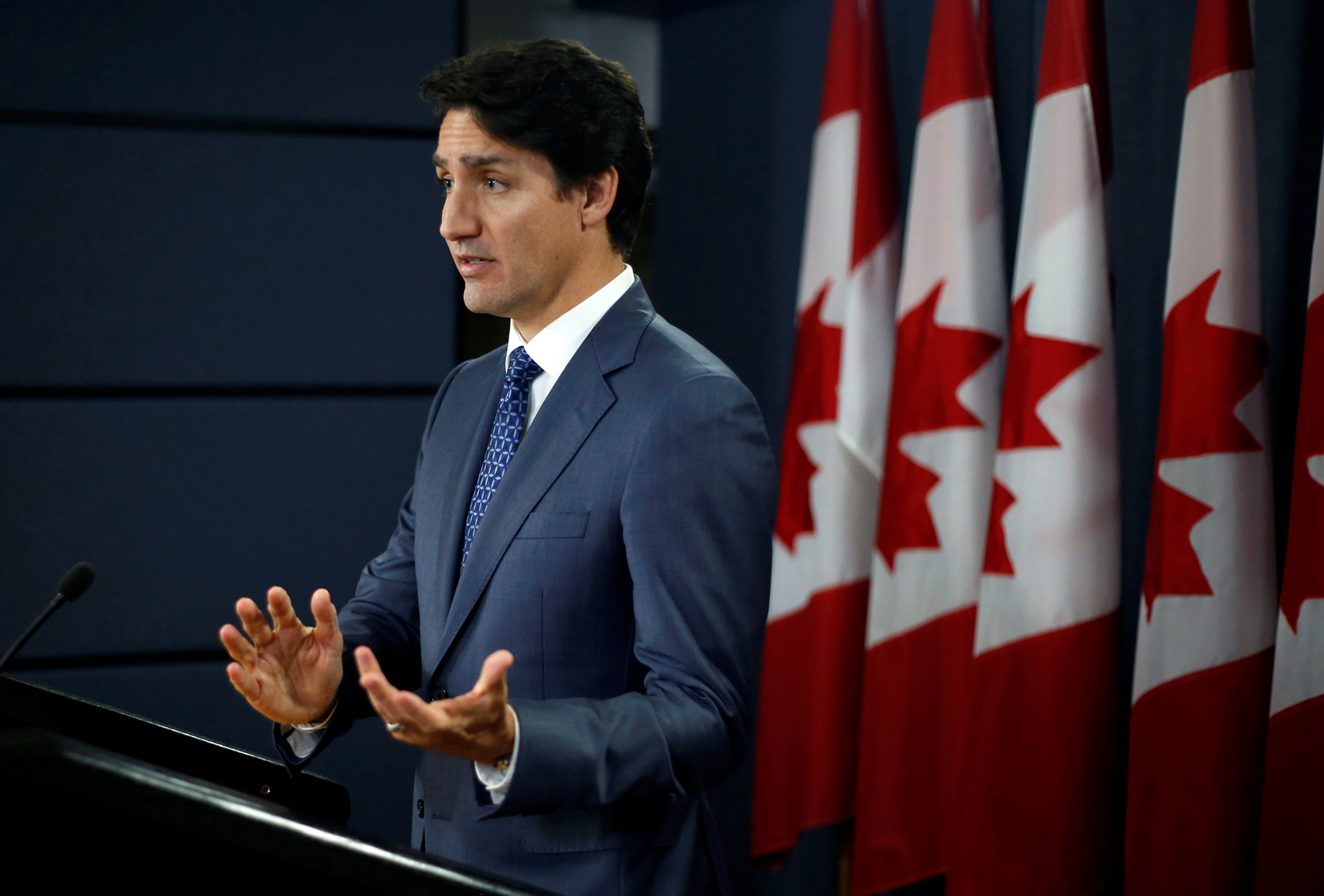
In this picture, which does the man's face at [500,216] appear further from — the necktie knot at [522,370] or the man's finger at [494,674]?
the man's finger at [494,674]

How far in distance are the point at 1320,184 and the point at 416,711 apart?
1.31 m

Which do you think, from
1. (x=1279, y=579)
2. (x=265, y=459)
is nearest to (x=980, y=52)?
(x=1279, y=579)

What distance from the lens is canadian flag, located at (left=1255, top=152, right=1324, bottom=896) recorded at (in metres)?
1.42

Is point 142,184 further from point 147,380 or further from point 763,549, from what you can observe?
point 763,549

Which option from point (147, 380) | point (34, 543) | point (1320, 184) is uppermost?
point (1320, 184)

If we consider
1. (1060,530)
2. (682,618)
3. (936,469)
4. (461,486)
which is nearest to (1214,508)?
(1060,530)

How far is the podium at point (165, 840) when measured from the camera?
1.94 feet

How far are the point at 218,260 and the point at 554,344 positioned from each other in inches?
52.0

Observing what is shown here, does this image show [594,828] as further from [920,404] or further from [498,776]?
[920,404]

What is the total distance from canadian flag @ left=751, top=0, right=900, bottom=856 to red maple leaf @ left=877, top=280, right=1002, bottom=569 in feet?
0.35

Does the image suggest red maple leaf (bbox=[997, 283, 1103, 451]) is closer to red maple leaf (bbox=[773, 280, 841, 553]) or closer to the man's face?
red maple leaf (bbox=[773, 280, 841, 553])

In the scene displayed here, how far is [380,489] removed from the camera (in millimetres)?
2287

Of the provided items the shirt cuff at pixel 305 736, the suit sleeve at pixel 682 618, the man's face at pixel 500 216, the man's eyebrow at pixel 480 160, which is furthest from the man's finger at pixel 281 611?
the man's eyebrow at pixel 480 160

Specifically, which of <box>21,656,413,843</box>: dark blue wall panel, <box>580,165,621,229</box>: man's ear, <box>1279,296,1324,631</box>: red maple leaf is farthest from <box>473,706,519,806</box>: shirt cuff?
<box>21,656,413,843</box>: dark blue wall panel
